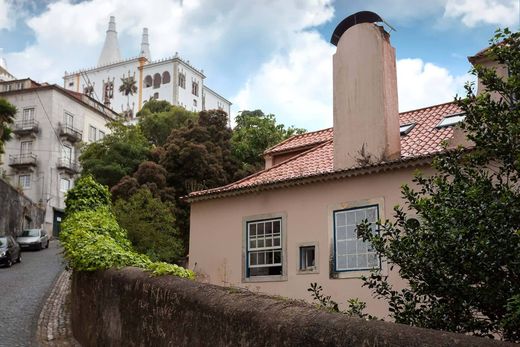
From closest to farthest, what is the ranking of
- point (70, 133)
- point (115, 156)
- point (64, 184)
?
1. point (115, 156)
2. point (70, 133)
3. point (64, 184)

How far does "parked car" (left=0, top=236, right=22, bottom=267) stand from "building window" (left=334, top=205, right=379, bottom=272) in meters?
19.2

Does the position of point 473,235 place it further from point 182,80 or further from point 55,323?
point 182,80

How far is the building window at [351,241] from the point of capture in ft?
42.4

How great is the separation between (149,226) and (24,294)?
4517 millimetres

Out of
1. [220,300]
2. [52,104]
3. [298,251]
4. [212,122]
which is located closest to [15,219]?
[52,104]

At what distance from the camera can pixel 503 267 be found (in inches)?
187

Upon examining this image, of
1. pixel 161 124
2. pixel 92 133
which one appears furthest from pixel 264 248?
pixel 92 133

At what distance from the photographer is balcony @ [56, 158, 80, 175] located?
53.4 m

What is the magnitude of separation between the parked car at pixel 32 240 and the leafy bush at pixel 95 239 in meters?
22.0

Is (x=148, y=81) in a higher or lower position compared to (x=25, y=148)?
higher

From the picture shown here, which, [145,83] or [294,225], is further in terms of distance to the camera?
[145,83]

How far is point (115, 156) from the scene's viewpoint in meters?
37.8

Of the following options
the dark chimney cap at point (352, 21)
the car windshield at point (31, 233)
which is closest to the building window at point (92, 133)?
the car windshield at point (31, 233)

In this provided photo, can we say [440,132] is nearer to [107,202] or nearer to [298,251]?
[298,251]
